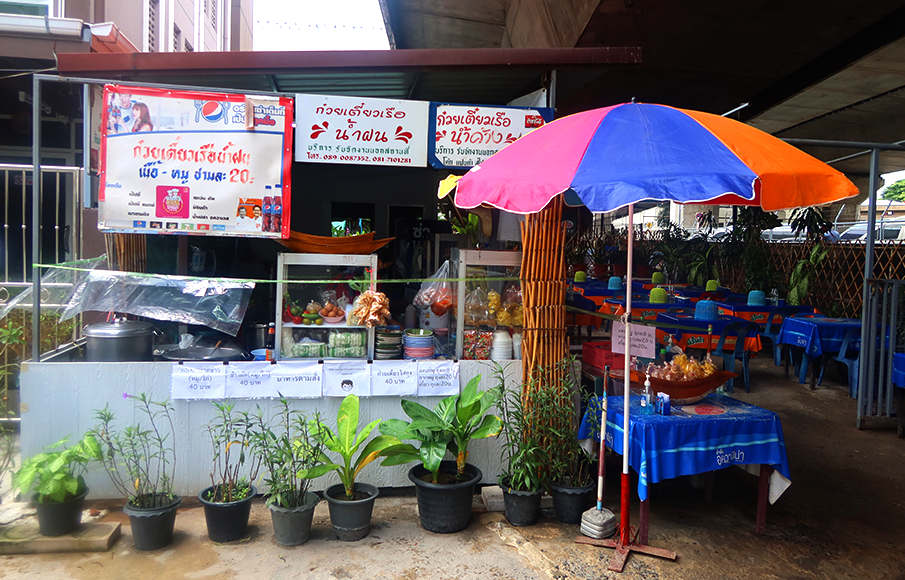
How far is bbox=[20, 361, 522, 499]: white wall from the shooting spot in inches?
157

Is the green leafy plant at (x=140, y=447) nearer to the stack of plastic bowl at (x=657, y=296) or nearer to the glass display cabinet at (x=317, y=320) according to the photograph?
the glass display cabinet at (x=317, y=320)

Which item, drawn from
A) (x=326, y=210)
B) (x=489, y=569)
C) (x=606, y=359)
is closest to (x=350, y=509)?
(x=489, y=569)

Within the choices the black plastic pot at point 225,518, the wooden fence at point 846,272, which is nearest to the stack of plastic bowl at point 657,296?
the wooden fence at point 846,272

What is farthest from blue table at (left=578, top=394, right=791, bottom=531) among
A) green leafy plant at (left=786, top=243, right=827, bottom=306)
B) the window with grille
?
the window with grille

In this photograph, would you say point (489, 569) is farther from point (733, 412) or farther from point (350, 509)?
point (733, 412)

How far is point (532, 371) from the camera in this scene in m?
4.29

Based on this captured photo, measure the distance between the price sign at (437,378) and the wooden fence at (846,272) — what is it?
8380 millimetres

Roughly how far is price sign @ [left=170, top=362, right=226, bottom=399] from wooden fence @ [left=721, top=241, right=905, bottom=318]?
381 inches

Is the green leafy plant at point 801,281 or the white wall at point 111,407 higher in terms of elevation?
the green leafy plant at point 801,281

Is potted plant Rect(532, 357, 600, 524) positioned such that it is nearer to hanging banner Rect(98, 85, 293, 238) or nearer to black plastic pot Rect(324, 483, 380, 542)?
black plastic pot Rect(324, 483, 380, 542)

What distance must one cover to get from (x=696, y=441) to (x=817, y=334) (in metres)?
5.18

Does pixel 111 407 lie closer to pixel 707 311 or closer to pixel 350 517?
pixel 350 517

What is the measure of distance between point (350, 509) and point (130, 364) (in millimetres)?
1758

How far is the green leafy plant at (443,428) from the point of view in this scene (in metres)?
3.84
